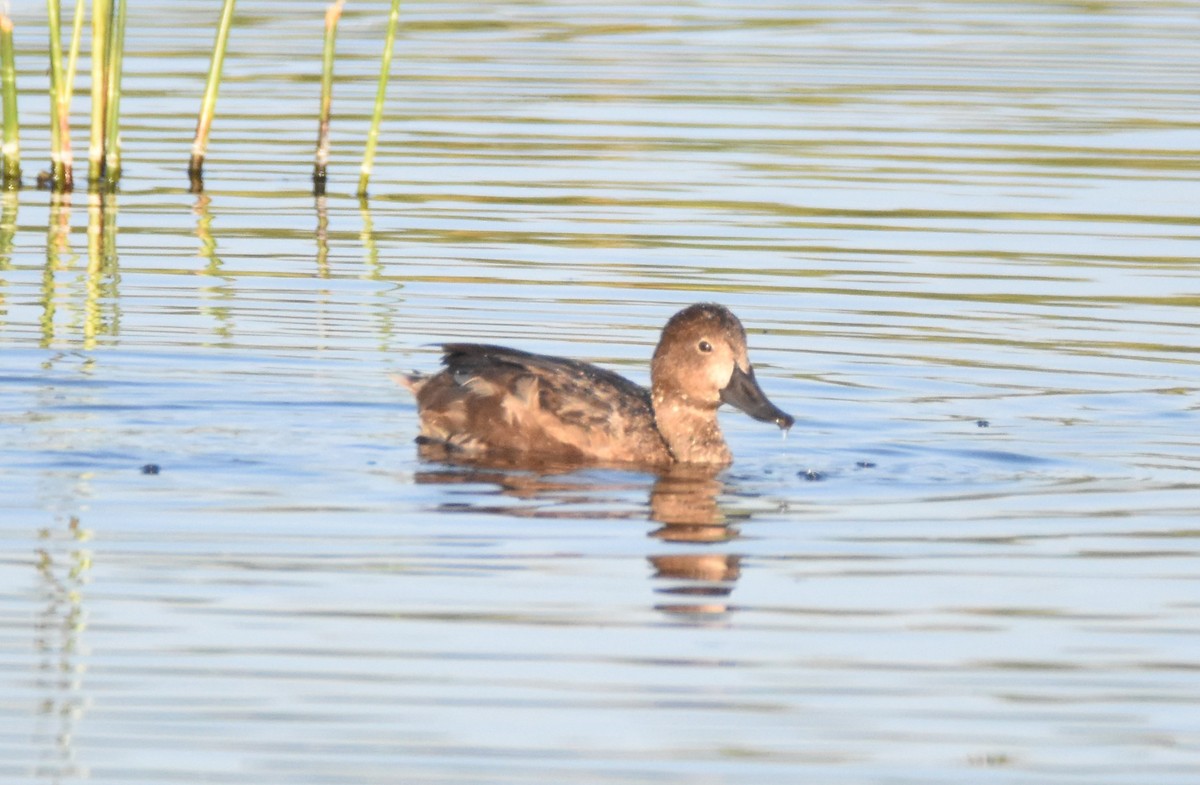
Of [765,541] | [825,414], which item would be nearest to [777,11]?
[825,414]

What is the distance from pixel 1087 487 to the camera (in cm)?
959

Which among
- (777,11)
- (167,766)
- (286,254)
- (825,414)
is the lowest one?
(167,766)

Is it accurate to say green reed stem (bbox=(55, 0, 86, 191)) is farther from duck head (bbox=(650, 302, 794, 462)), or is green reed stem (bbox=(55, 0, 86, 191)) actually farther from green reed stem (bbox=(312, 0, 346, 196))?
duck head (bbox=(650, 302, 794, 462))

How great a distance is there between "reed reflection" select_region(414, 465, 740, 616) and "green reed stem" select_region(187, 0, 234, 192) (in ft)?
22.2

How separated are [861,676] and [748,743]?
68 cm

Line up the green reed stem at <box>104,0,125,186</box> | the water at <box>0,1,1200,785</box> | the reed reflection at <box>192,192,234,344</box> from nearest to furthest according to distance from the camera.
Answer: the water at <box>0,1,1200,785</box>
the reed reflection at <box>192,192,234,344</box>
the green reed stem at <box>104,0,125,186</box>

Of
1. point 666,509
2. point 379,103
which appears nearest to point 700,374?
point 666,509

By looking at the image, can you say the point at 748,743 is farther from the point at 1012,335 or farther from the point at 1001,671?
the point at 1012,335

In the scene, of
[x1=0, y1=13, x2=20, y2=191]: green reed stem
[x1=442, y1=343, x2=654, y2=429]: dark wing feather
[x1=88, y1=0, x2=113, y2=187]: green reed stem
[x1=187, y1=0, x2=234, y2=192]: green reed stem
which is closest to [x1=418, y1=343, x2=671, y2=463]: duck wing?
[x1=442, y1=343, x2=654, y2=429]: dark wing feather

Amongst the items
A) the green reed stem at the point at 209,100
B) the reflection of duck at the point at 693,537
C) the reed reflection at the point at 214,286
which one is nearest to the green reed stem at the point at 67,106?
the green reed stem at the point at 209,100

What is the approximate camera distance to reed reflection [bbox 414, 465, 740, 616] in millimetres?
8047

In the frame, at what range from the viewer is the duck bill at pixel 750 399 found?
10.1m

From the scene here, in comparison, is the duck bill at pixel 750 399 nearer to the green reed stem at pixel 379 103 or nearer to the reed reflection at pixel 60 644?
the reed reflection at pixel 60 644

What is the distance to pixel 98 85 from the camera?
53.1ft
